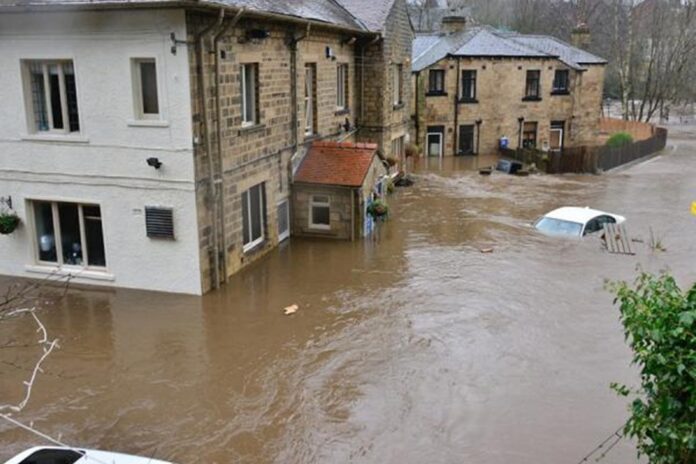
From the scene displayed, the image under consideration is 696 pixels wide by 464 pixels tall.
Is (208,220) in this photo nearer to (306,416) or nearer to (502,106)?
(306,416)

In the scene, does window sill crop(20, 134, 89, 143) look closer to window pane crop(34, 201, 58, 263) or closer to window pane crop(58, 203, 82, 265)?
window pane crop(58, 203, 82, 265)

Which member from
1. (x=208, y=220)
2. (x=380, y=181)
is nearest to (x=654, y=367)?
(x=208, y=220)

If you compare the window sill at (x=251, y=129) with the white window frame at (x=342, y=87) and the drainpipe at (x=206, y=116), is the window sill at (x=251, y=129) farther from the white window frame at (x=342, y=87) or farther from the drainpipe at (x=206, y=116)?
the white window frame at (x=342, y=87)

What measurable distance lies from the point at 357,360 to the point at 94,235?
7379 millimetres

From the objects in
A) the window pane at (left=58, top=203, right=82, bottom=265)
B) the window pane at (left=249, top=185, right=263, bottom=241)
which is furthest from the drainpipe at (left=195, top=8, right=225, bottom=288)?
the window pane at (left=58, top=203, right=82, bottom=265)

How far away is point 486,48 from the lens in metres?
38.5

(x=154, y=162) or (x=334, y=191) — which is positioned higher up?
(x=154, y=162)

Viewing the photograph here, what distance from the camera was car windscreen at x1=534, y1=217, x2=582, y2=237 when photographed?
20.8 meters

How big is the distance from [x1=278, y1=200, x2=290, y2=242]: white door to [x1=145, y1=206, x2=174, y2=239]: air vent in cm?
513

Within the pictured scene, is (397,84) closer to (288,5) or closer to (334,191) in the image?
(288,5)

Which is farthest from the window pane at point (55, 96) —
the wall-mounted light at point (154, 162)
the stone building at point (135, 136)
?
the wall-mounted light at point (154, 162)

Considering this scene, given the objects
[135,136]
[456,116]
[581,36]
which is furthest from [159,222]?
[581,36]

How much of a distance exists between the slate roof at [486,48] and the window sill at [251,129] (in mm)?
20936

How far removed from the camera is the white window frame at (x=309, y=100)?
21.2 meters
